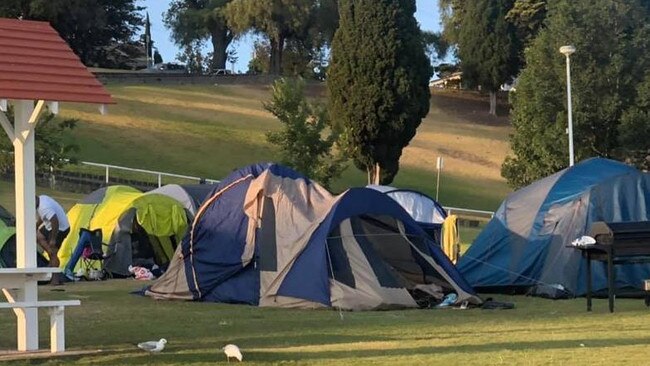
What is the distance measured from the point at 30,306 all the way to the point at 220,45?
68937 mm

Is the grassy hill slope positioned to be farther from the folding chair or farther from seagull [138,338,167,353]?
seagull [138,338,167,353]

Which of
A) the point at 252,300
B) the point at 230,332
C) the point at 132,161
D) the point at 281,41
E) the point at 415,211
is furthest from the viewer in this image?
the point at 281,41

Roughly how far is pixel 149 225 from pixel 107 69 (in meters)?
57.8

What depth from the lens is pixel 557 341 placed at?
10.0m

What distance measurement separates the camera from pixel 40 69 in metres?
9.48

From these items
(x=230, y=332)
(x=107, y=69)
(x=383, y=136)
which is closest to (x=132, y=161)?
(x=383, y=136)

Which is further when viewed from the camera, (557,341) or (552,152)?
(552,152)

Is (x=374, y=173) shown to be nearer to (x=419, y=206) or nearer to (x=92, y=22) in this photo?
(x=419, y=206)

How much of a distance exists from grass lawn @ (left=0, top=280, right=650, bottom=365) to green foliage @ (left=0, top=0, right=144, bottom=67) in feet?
162

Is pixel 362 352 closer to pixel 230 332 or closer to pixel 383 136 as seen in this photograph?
pixel 230 332

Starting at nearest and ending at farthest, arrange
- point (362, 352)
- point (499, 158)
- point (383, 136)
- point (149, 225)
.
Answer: point (362, 352) < point (149, 225) < point (383, 136) < point (499, 158)

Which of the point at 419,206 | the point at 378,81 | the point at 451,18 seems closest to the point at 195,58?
the point at 451,18

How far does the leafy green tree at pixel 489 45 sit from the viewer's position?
64562 millimetres

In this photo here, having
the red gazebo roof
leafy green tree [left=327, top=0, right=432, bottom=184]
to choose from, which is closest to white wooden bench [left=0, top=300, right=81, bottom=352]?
the red gazebo roof
